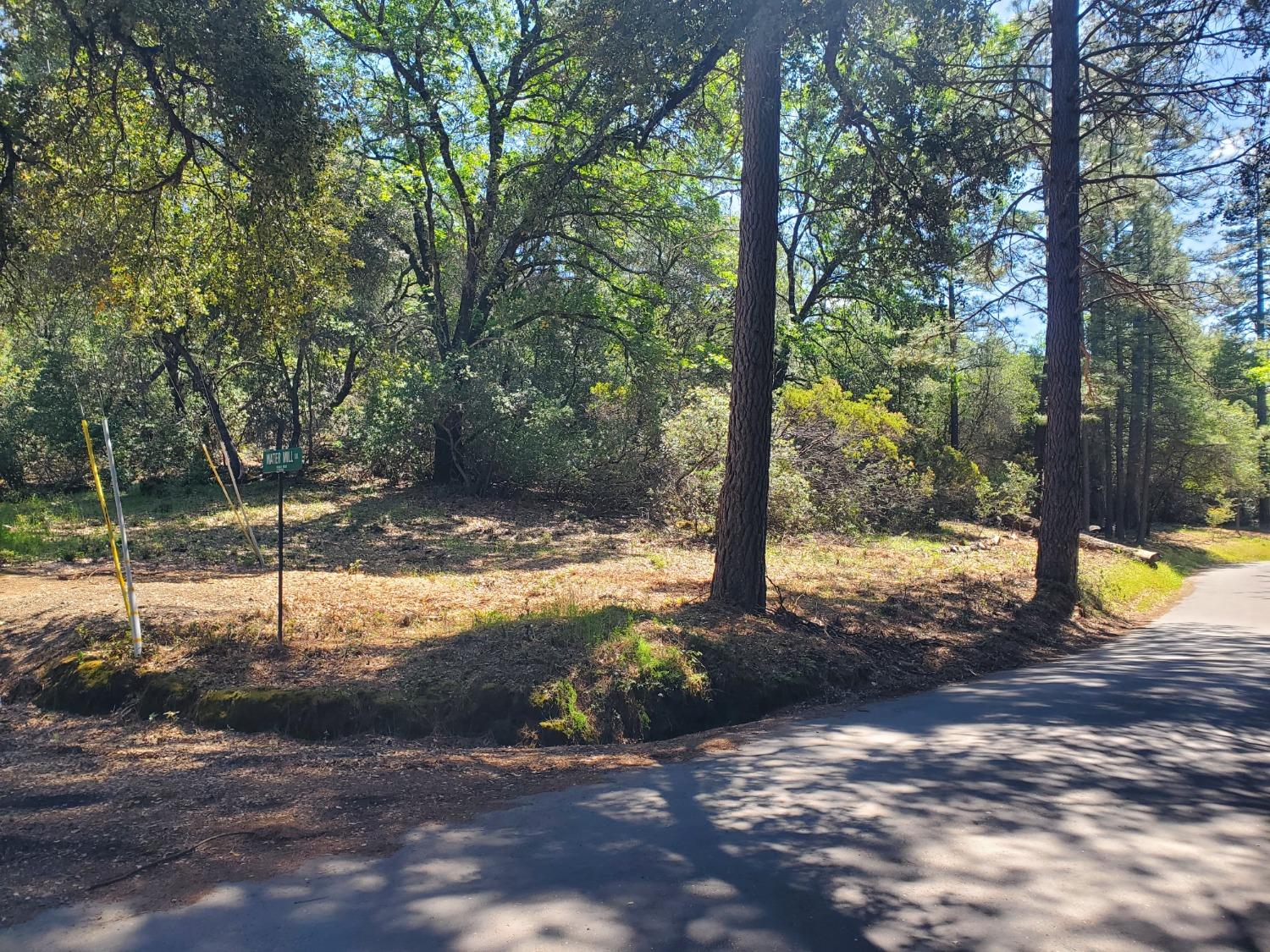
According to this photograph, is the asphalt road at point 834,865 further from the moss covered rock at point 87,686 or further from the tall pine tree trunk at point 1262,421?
the tall pine tree trunk at point 1262,421

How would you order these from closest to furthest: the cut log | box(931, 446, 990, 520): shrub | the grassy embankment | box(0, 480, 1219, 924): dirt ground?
1. box(0, 480, 1219, 924): dirt ground
2. the grassy embankment
3. the cut log
4. box(931, 446, 990, 520): shrub

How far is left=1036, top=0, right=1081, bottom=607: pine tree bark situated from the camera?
44.4ft

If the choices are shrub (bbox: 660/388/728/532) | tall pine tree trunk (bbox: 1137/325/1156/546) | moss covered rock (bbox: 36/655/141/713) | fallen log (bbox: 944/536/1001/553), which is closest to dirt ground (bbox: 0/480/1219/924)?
moss covered rock (bbox: 36/655/141/713)

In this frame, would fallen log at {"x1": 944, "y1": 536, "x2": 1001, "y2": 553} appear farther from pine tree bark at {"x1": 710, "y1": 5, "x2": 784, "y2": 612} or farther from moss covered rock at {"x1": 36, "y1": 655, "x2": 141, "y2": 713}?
moss covered rock at {"x1": 36, "y1": 655, "x2": 141, "y2": 713}

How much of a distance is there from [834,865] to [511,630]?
207 inches

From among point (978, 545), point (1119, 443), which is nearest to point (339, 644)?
point (978, 545)

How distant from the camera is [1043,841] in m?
4.19

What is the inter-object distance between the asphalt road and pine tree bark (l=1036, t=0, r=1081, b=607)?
7.82 meters

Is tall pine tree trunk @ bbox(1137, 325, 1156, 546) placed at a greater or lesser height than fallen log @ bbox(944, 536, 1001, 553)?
greater

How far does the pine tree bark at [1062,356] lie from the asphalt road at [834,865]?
7.82 metres

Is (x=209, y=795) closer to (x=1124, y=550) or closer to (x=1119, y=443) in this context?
(x=1124, y=550)

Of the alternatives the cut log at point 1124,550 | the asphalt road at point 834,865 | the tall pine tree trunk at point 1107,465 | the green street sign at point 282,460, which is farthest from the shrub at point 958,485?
the green street sign at point 282,460

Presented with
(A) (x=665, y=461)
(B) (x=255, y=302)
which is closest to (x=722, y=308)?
(A) (x=665, y=461)

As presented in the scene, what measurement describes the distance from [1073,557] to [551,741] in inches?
420
